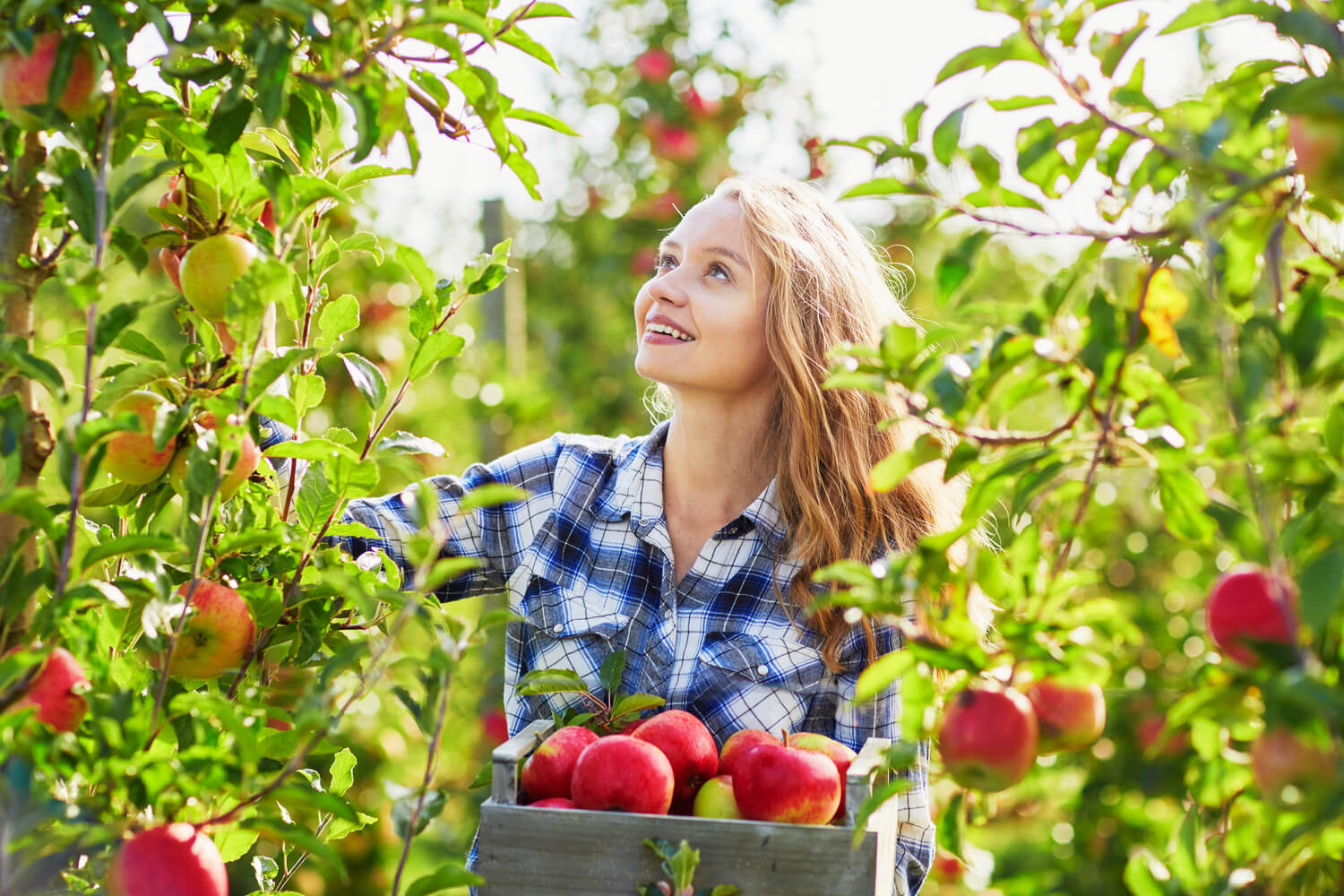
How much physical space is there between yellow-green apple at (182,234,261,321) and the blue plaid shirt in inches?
19.9

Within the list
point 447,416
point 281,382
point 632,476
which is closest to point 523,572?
point 632,476

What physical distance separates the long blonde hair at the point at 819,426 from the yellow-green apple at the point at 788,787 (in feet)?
1.73

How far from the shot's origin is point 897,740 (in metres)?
1.51

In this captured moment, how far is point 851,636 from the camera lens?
1571 mm

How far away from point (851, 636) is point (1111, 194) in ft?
2.63

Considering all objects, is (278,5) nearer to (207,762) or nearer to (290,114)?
(290,114)

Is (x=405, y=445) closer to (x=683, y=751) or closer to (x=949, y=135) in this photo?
(x=683, y=751)

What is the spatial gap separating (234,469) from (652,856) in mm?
486

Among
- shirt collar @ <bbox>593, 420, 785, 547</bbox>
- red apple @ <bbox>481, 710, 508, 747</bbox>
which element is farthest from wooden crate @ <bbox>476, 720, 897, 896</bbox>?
red apple @ <bbox>481, 710, 508, 747</bbox>

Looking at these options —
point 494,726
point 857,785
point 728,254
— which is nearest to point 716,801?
point 857,785

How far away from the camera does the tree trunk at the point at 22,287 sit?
0.98 m

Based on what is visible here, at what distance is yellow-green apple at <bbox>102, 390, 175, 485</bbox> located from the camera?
1.00 m

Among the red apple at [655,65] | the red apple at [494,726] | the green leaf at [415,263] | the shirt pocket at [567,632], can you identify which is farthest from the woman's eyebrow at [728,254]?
the red apple at [655,65]

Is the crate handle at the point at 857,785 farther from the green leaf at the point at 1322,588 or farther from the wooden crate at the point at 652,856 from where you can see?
the green leaf at the point at 1322,588
